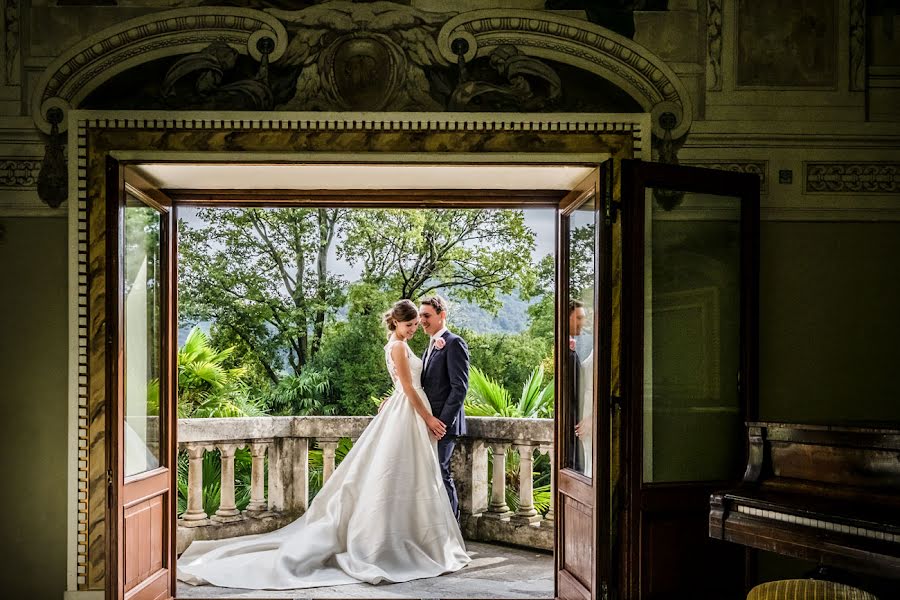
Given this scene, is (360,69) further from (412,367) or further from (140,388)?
(412,367)

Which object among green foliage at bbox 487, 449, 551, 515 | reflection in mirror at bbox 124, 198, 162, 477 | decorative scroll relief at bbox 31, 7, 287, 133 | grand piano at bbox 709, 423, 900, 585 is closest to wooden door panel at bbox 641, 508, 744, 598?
grand piano at bbox 709, 423, 900, 585

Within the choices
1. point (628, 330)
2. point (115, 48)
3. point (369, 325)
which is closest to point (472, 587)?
point (628, 330)

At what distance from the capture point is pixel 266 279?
13195 mm

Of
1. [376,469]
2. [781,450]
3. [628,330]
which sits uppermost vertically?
[628,330]

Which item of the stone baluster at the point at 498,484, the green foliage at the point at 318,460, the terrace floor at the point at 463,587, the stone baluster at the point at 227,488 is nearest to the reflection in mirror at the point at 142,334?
the terrace floor at the point at 463,587

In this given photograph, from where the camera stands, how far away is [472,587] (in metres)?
5.57

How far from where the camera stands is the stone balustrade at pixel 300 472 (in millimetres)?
6820

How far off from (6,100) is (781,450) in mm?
4106

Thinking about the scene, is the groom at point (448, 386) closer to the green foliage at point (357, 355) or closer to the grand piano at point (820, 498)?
the grand piano at point (820, 498)

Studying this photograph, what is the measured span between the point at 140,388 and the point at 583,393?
2391 millimetres

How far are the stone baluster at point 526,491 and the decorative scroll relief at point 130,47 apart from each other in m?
3.57

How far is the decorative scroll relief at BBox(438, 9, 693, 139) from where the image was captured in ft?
15.4

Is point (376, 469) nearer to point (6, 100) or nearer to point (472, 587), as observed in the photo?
point (472, 587)

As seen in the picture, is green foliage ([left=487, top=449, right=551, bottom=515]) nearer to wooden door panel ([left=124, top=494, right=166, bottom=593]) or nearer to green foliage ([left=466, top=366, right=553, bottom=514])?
green foliage ([left=466, top=366, right=553, bottom=514])
